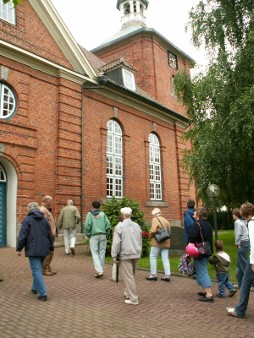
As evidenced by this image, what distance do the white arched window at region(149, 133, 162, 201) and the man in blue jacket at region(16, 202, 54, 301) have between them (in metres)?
13.7

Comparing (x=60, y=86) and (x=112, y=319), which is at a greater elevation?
(x=60, y=86)

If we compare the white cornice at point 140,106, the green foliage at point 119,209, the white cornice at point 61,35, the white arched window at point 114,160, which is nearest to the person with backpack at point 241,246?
the green foliage at point 119,209

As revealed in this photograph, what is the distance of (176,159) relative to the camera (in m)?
22.6

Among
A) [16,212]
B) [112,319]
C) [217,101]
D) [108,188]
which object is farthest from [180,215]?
[112,319]

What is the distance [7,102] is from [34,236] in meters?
8.57

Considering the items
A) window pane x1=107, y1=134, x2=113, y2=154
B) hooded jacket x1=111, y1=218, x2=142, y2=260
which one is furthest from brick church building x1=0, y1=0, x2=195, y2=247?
hooded jacket x1=111, y1=218, x2=142, y2=260

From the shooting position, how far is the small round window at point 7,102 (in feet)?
43.2

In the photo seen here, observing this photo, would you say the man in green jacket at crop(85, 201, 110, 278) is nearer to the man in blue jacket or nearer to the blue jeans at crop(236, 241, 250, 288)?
the man in blue jacket

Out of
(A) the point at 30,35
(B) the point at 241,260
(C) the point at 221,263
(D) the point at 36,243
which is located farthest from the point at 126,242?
(A) the point at 30,35

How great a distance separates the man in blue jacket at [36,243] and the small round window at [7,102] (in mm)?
7751

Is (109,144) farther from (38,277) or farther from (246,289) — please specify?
(246,289)

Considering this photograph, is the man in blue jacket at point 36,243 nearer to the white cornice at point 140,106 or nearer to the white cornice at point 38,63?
the white cornice at point 38,63

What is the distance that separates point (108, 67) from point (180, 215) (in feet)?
34.5

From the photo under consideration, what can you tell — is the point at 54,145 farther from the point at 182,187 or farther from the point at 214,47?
the point at 182,187
